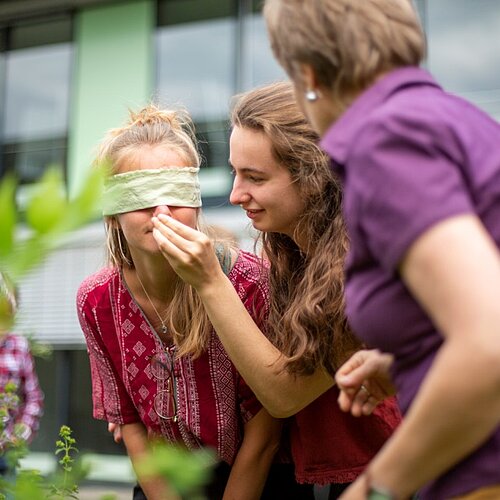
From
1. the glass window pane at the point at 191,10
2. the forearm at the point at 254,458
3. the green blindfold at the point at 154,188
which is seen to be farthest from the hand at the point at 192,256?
the glass window pane at the point at 191,10

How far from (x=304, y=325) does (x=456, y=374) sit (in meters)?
Answer: 1.18

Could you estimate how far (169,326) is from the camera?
101 inches

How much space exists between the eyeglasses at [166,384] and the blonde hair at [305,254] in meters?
0.34

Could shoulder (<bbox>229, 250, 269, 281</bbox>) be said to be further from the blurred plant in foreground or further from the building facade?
the building facade

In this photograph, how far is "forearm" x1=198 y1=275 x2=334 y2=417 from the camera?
2.13 m

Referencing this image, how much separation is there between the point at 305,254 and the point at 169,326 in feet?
1.50

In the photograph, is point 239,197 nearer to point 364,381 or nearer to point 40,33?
point 364,381

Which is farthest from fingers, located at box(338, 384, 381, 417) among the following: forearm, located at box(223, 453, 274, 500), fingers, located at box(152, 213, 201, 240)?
forearm, located at box(223, 453, 274, 500)

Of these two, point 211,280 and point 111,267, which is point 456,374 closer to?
point 211,280

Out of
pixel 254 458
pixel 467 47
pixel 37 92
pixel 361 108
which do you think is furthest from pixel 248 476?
pixel 37 92

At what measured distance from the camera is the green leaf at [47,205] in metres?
0.54

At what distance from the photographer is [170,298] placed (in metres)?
2.64

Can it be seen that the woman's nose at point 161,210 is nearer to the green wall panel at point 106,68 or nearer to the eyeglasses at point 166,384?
the eyeglasses at point 166,384

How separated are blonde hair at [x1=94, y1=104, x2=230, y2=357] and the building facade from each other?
5967 mm
